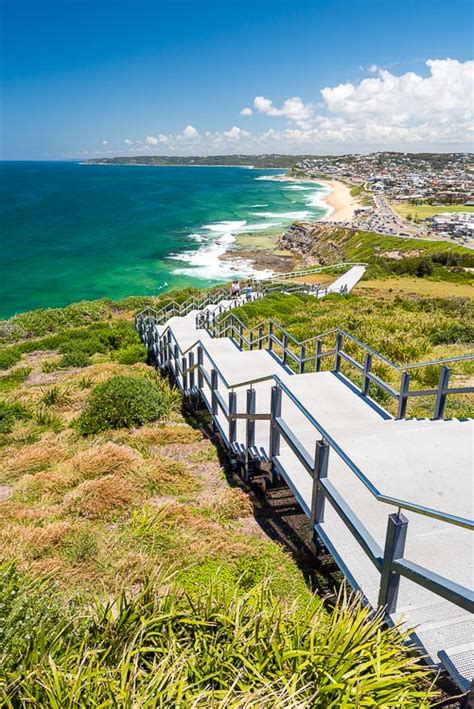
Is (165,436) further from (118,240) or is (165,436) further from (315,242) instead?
(118,240)

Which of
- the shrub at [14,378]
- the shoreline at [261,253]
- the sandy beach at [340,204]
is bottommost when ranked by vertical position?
the shoreline at [261,253]

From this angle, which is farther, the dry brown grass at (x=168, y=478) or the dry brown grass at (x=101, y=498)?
the dry brown grass at (x=168, y=478)

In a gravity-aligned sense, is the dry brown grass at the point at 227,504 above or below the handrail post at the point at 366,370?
below

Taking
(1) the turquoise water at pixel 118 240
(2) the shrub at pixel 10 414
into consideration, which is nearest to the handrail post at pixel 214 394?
(2) the shrub at pixel 10 414

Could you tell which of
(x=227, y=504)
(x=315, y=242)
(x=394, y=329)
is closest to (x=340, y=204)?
(x=315, y=242)

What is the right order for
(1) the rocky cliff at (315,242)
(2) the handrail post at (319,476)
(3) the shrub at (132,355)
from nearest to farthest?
(2) the handrail post at (319,476) < (3) the shrub at (132,355) < (1) the rocky cliff at (315,242)

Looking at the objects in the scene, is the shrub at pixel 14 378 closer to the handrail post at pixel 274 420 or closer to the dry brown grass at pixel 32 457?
the dry brown grass at pixel 32 457
